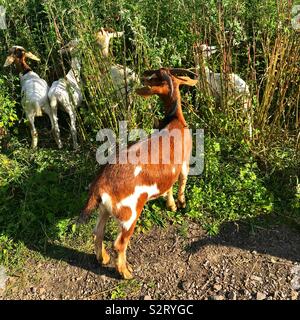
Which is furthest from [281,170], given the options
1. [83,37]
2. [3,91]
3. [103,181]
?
[3,91]

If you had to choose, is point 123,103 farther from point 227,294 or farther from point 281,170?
point 227,294

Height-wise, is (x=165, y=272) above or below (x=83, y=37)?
below

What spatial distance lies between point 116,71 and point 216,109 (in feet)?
3.90

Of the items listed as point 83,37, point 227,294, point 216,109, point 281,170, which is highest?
point 83,37

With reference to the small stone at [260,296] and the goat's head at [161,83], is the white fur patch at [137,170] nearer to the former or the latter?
the goat's head at [161,83]

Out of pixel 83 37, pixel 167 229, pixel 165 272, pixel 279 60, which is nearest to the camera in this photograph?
pixel 165 272

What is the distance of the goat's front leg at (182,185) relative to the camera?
404cm

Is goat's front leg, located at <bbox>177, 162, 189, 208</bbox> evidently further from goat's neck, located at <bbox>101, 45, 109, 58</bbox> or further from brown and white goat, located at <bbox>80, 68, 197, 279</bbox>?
goat's neck, located at <bbox>101, 45, 109, 58</bbox>

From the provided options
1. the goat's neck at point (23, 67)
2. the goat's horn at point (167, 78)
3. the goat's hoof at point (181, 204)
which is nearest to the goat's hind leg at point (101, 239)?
the goat's hoof at point (181, 204)

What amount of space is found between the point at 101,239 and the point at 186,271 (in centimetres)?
76

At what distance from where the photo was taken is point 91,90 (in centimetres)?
477

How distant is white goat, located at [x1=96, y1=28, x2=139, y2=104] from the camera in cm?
475

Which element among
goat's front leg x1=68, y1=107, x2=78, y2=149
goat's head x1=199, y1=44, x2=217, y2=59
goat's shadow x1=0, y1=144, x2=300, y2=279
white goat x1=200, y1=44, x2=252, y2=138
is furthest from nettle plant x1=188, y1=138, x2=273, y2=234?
goat's front leg x1=68, y1=107, x2=78, y2=149

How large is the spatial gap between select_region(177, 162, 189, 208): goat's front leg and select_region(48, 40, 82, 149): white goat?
1427 millimetres
